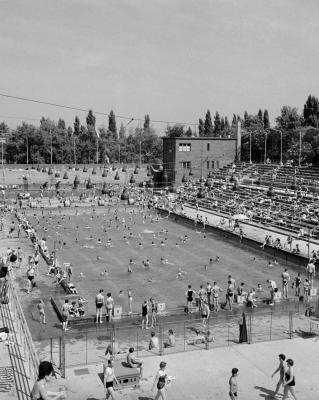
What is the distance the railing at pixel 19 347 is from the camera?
17545 mm

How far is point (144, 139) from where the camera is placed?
472 ft

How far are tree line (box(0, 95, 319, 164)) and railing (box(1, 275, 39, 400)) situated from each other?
2205 inches

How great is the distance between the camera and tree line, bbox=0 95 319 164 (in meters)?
93.6

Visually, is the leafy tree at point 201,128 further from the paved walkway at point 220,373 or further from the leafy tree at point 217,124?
the paved walkway at point 220,373

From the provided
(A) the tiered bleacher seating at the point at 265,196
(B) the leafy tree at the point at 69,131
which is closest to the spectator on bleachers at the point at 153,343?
(A) the tiered bleacher seating at the point at 265,196

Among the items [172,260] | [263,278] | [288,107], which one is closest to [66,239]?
[172,260]

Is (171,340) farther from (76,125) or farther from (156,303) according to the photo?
→ (76,125)

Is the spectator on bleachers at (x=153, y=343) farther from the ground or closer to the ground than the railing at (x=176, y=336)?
farther from the ground

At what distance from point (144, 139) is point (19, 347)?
125m

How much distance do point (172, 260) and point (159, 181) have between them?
44.5 metres

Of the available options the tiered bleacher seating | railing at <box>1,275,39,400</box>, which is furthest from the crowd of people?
the tiered bleacher seating

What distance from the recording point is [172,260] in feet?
136

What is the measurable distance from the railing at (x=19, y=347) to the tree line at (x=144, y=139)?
56.0 metres

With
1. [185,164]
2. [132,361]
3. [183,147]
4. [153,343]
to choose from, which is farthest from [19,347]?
[183,147]
